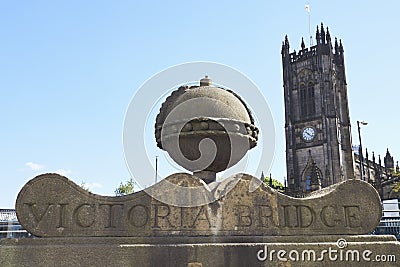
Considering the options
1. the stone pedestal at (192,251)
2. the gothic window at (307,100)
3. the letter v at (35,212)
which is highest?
the gothic window at (307,100)

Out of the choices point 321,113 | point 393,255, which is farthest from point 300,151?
point 393,255

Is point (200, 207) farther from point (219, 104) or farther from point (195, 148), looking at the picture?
point (219, 104)

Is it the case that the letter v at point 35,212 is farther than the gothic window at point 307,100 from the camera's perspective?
No

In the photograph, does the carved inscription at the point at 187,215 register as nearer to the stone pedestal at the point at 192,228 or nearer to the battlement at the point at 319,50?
the stone pedestal at the point at 192,228

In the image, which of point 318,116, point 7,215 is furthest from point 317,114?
point 7,215

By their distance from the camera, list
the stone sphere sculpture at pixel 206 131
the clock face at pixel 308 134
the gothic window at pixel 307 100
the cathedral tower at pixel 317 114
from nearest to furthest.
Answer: the stone sphere sculpture at pixel 206 131 < the cathedral tower at pixel 317 114 < the clock face at pixel 308 134 < the gothic window at pixel 307 100

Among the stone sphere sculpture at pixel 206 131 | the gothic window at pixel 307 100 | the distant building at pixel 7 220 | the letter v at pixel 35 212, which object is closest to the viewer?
the letter v at pixel 35 212

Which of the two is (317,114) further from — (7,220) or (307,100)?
(7,220)

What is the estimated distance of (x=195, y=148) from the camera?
704 cm

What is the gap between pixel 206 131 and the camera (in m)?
6.91

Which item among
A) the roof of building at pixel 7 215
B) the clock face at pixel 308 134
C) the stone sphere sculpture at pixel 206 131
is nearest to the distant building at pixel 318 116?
the clock face at pixel 308 134

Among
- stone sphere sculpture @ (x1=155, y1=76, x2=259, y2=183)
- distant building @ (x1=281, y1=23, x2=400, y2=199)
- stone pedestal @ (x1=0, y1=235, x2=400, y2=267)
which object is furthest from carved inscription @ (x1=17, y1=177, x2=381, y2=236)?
distant building @ (x1=281, y1=23, x2=400, y2=199)

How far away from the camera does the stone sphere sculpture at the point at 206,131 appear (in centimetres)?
696

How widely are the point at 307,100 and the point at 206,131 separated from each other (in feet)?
258
